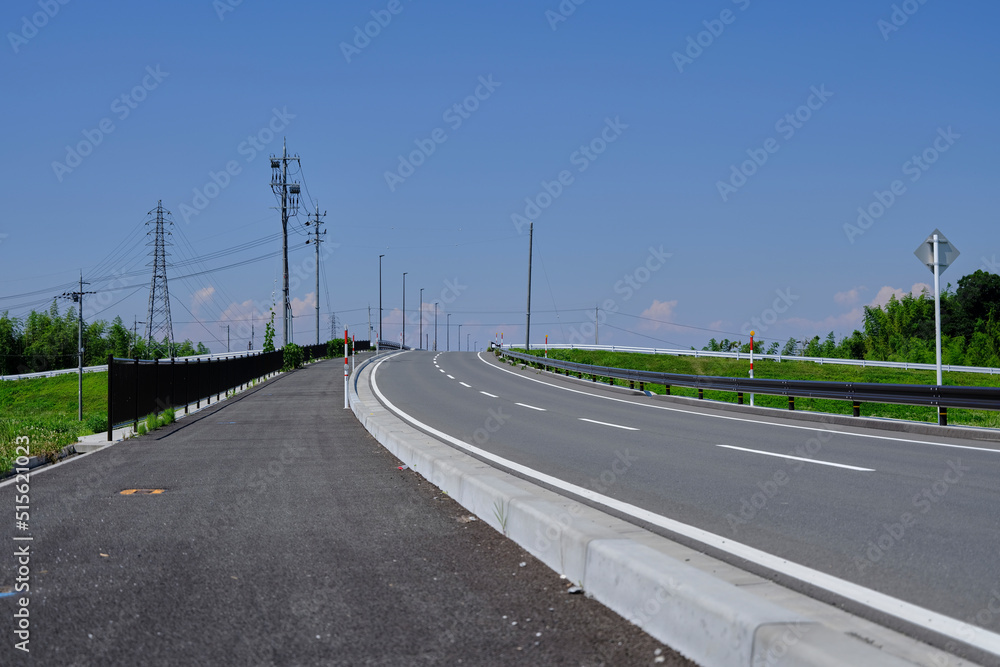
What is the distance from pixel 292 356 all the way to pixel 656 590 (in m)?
43.5

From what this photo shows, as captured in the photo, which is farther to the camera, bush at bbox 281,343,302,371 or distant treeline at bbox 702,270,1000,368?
distant treeline at bbox 702,270,1000,368

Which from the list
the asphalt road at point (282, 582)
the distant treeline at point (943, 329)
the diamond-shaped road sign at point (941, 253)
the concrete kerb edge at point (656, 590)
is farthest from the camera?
the distant treeline at point (943, 329)

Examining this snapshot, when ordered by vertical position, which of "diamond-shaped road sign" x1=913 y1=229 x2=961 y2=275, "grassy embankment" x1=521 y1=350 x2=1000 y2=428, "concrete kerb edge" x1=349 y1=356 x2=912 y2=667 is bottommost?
"grassy embankment" x1=521 y1=350 x2=1000 y2=428

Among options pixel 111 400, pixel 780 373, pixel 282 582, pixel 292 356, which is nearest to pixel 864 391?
pixel 282 582

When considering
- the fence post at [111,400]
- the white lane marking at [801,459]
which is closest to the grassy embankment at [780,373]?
the white lane marking at [801,459]

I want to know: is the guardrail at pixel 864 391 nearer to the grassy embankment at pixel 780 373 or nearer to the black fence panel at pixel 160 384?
the grassy embankment at pixel 780 373

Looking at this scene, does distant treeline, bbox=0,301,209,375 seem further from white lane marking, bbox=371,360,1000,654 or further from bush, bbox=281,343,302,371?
white lane marking, bbox=371,360,1000,654

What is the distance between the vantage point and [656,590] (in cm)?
377

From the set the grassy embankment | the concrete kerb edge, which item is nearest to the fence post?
the concrete kerb edge

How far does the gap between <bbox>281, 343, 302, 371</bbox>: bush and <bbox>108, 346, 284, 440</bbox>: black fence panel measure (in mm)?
14269

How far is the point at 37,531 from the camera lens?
6188 millimetres

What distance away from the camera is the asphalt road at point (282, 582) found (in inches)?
142

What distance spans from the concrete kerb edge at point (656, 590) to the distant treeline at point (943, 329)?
63.1 metres

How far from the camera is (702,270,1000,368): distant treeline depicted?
63156 millimetres
